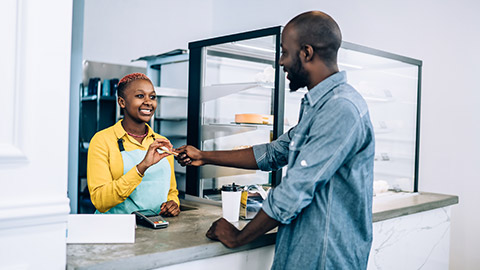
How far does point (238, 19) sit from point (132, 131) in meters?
4.30

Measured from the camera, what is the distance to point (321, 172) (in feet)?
5.07

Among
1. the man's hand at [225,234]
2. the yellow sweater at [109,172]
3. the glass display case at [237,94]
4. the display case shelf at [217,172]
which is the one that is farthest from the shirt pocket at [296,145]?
the display case shelf at [217,172]

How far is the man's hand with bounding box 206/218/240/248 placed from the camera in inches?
69.4

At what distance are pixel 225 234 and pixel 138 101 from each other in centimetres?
96

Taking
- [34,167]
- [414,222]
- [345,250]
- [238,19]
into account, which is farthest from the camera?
[238,19]

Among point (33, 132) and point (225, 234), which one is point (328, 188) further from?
point (33, 132)

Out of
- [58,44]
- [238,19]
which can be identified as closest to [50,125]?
[58,44]

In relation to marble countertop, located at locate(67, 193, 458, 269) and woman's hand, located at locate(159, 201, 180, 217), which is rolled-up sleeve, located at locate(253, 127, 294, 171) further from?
woman's hand, located at locate(159, 201, 180, 217)

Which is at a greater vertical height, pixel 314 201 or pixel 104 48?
pixel 104 48

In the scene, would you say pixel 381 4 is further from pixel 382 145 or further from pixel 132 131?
pixel 132 131

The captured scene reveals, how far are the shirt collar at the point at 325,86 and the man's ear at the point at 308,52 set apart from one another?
0.10m

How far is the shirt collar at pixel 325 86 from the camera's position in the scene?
5.43ft

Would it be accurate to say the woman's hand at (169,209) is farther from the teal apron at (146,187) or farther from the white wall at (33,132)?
the white wall at (33,132)

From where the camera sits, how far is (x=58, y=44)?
144cm
